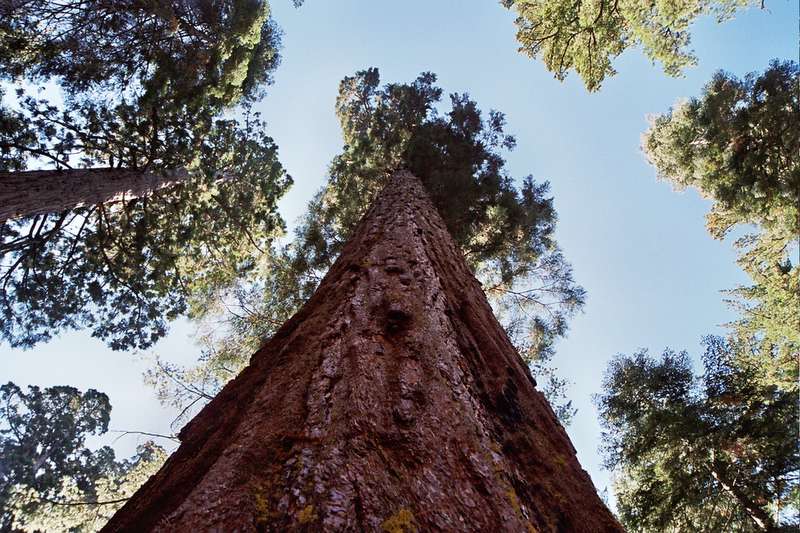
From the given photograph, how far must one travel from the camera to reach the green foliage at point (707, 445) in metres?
8.98

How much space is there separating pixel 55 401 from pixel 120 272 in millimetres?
14437

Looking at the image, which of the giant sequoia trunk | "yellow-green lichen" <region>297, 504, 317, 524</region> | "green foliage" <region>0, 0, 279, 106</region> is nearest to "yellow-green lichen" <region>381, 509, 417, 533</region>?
the giant sequoia trunk

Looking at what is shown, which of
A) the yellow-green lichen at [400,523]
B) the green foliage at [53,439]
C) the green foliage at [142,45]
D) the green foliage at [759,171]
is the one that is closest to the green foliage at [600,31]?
the green foliage at [759,171]

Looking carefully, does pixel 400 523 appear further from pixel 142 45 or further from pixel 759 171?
pixel 759 171

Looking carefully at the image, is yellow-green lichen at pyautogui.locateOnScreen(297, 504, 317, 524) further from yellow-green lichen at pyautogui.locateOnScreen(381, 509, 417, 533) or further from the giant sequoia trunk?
yellow-green lichen at pyautogui.locateOnScreen(381, 509, 417, 533)

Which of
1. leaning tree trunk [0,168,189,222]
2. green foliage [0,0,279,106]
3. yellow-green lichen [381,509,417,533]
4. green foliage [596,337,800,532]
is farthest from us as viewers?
green foliage [596,337,800,532]

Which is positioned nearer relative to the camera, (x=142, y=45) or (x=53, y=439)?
(x=142, y=45)

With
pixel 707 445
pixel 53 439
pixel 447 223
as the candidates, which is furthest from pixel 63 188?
pixel 53 439

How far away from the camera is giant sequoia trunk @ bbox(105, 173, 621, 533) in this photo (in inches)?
43.1

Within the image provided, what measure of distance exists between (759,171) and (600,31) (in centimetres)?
471

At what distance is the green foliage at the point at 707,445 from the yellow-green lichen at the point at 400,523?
404 inches

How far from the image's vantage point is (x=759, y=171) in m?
9.81

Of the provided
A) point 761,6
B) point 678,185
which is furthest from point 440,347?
point 678,185

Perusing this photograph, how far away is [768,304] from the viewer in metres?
10.2
